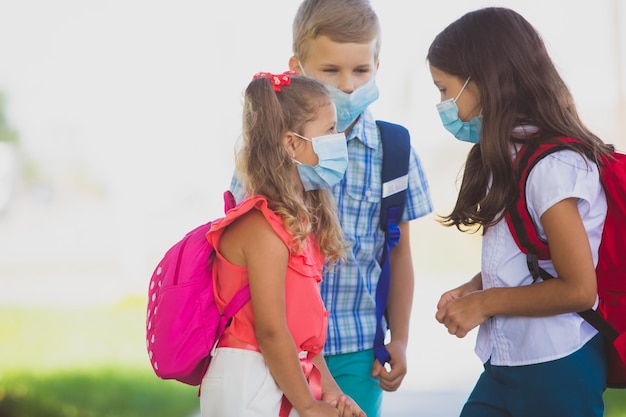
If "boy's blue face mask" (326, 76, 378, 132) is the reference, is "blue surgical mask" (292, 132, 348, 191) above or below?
below

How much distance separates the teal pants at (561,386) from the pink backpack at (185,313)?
0.64 metres

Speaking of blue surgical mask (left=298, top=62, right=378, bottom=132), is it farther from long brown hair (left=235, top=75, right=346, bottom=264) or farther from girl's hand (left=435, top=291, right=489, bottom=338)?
girl's hand (left=435, top=291, right=489, bottom=338)

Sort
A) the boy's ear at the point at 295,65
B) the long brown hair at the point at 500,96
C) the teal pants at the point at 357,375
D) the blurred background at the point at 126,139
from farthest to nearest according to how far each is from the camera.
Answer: the blurred background at the point at 126,139
the boy's ear at the point at 295,65
the teal pants at the point at 357,375
the long brown hair at the point at 500,96

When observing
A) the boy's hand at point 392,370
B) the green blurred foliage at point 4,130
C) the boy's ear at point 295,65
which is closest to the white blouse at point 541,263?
the boy's hand at point 392,370

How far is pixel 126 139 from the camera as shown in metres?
6.01

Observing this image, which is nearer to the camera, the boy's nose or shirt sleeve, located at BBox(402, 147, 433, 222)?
the boy's nose

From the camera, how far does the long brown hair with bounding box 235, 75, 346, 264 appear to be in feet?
6.25

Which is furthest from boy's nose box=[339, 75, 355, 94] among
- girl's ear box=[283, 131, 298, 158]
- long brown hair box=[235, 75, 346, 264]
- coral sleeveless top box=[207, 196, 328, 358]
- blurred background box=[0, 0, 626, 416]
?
blurred background box=[0, 0, 626, 416]

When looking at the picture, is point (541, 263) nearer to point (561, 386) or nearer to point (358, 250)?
point (561, 386)

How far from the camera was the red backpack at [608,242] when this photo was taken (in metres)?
1.83

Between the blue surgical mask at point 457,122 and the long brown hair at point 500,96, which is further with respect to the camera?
the blue surgical mask at point 457,122

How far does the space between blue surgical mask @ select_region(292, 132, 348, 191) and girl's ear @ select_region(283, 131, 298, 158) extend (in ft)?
0.04

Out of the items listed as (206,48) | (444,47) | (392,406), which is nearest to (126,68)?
(206,48)

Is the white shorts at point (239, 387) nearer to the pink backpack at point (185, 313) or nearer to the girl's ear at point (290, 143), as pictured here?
the pink backpack at point (185, 313)
